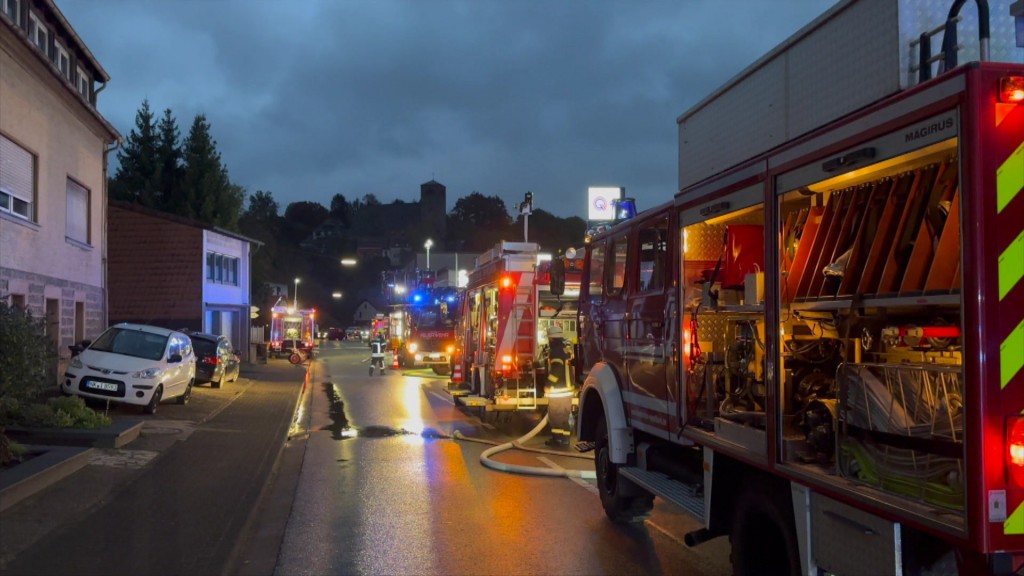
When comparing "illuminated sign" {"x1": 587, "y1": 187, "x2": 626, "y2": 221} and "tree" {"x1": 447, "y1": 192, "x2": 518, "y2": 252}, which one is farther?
"tree" {"x1": 447, "y1": 192, "x2": 518, "y2": 252}

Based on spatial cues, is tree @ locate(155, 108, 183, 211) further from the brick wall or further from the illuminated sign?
the illuminated sign

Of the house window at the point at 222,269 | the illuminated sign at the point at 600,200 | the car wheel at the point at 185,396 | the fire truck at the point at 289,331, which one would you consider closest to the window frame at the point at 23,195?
the car wheel at the point at 185,396

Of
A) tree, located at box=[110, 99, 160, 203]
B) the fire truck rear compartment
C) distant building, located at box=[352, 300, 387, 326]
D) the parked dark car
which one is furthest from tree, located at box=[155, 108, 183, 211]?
distant building, located at box=[352, 300, 387, 326]

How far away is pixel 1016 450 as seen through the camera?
3.29m

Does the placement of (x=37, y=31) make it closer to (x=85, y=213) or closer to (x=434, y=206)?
(x=85, y=213)

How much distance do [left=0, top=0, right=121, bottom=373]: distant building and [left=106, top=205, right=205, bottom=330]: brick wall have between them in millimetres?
12673

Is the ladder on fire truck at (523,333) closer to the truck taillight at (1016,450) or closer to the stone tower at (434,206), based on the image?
the truck taillight at (1016,450)

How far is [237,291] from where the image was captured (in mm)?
40625

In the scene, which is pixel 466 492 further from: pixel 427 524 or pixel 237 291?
pixel 237 291

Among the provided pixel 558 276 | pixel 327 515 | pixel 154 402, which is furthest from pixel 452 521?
pixel 154 402

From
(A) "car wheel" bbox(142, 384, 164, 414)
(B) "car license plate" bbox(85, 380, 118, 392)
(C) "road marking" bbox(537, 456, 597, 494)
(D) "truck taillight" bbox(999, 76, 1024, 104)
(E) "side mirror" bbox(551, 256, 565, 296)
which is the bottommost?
(C) "road marking" bbox(537, 456, 597, 494)

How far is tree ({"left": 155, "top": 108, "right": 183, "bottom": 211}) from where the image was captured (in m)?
46.7

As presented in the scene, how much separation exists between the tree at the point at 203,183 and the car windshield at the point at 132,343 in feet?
98.1

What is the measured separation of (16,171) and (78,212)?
13.9 ft
